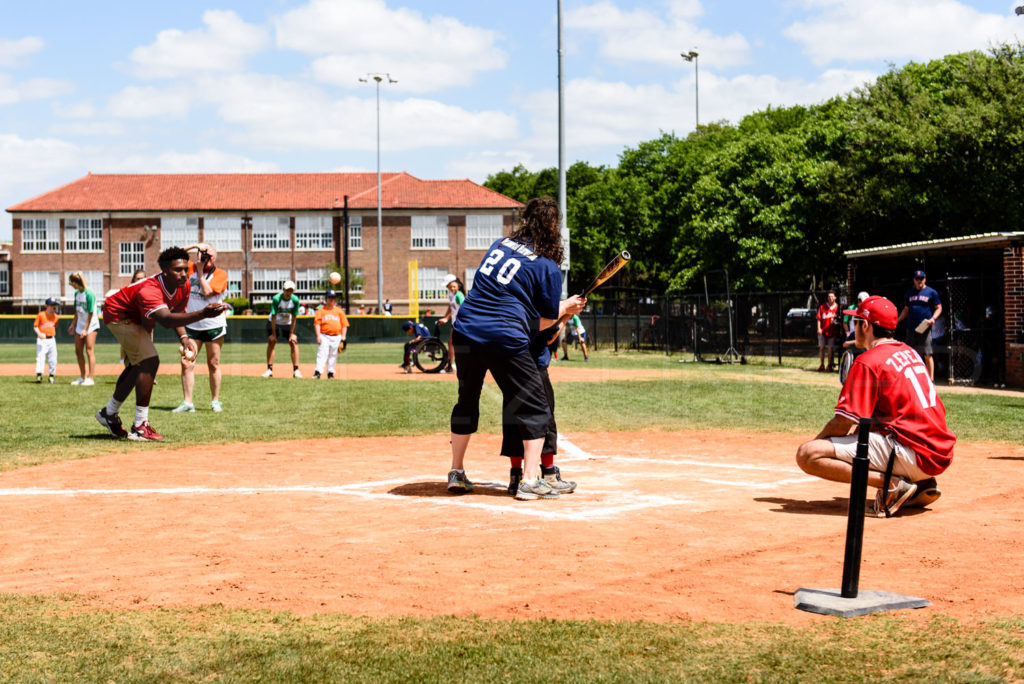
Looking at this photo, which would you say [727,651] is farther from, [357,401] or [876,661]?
[357,401]

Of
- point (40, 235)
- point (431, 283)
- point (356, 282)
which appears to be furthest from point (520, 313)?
point (40, 235)

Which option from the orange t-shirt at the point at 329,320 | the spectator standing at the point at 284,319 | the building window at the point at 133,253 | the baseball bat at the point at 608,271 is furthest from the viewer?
the building window at the point at 133,253

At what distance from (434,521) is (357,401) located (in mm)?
9460

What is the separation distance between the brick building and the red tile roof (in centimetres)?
12

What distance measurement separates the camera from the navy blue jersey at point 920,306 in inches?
668

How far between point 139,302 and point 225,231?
6791 cm

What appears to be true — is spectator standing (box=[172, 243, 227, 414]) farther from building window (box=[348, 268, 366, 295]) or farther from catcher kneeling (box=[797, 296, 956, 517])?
building window (box=[348, 268, 366, 295])

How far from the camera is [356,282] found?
73.2 meters

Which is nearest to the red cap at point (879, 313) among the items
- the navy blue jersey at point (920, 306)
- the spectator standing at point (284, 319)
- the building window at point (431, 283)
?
the navy blue jersey at point (920, 306)

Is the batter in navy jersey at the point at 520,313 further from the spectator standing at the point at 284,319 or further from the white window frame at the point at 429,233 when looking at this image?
the white window frame at the point at 429,233

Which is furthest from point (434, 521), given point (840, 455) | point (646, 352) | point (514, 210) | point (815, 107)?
point (514, 210)

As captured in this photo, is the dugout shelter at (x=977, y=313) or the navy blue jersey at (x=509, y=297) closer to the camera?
the navy blue jersey at (x=509, y=297)

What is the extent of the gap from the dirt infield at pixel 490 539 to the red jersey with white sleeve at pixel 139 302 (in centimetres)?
176

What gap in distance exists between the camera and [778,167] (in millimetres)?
45969
